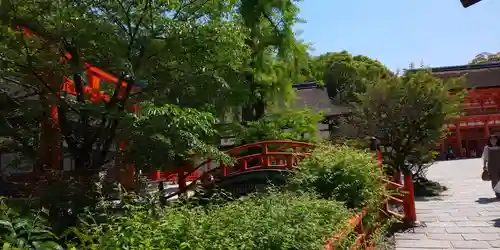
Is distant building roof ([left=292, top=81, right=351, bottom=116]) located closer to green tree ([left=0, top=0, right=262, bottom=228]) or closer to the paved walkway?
the paved walkway

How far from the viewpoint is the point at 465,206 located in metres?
9.66

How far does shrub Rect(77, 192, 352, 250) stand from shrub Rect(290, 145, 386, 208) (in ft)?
6.13

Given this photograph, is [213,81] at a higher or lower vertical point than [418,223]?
higher

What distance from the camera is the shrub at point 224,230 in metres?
2.91

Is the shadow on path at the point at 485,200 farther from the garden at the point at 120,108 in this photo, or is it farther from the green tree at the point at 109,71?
the green tree at the point at 109,71

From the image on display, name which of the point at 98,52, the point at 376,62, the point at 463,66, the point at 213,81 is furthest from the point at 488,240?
the point at 463,66

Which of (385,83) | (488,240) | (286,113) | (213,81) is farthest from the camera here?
(286,113)

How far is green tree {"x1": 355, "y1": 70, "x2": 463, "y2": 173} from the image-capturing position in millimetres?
11117

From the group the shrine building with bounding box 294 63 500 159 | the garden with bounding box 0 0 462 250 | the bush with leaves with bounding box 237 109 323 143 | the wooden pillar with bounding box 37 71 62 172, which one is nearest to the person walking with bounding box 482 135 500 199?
the garden with bounding box 0 0 462 250

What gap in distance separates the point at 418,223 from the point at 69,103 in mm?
6352

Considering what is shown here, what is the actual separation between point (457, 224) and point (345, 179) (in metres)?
3.11

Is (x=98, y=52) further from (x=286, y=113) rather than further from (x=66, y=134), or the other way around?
(x=286, y=113)

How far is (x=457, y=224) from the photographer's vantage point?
7.78 metres

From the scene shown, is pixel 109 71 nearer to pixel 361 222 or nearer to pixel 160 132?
pixel 160 132
